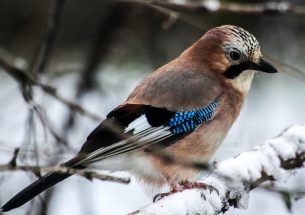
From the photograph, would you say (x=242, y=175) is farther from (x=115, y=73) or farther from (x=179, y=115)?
(x=115, y=73)

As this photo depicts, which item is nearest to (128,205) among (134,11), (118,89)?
(118,89)

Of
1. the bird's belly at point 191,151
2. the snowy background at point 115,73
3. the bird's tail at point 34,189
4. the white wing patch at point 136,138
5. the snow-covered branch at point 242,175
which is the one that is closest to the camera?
the snow-covered branch at point 242,175

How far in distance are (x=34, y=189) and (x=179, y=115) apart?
3.61 ft

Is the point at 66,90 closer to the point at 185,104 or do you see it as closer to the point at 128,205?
the point at 128,205

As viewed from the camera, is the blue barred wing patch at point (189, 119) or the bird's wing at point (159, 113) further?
the blue barred wing patch at point (189, 119)

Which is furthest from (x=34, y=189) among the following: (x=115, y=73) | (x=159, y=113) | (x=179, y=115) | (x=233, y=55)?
(x=115, y=73)

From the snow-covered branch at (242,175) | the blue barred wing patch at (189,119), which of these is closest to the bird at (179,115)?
the blue barred wing patch at (189,119)

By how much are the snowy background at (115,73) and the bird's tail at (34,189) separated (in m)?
1.38

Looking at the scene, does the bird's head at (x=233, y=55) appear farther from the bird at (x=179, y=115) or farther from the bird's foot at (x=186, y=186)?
the bird's foot at (x=186, y=186)

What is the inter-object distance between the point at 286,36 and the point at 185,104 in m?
3.65

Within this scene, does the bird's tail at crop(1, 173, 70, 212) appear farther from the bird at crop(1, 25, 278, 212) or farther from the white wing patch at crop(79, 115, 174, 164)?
the white wing patch at crop(79, 115, 174, 164)

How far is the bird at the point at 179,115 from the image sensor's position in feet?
14.1

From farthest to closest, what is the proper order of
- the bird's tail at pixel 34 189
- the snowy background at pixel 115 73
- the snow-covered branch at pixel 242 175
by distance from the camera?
1. the snowy background at pixel 115 73
2. the bird's tail at pixel 34 189
3. the snow-covered branch at pixel 242 175

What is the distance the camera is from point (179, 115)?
15.5 feet
